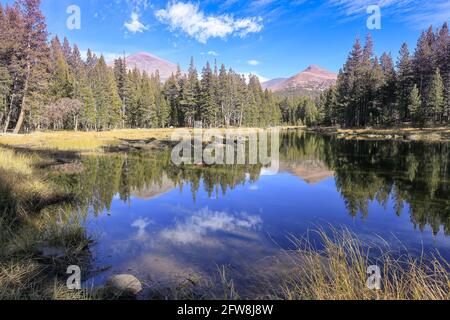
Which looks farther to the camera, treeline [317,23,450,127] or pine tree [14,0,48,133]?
treeline [317,23,450,127]

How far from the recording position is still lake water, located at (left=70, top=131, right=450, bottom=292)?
30.3ft

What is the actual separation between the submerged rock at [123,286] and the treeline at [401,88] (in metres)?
67.2

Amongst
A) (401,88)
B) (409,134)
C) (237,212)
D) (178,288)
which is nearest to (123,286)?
(178,288)

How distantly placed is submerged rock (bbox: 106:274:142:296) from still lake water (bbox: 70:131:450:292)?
2.26ft

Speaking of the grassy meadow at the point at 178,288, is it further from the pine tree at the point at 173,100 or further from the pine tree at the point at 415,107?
the pine tree at the point at 173,100

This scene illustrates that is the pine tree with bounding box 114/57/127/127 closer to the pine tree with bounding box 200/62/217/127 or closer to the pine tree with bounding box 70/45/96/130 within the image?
the pine tree with bounding box 70/45/96/130

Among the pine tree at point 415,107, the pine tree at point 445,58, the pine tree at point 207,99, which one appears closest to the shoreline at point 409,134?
the pine tree at point 415,107

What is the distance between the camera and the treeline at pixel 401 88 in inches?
2438

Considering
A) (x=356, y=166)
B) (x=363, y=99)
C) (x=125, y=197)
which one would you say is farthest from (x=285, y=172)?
(x=363, y=99)

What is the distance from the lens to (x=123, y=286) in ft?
22.0

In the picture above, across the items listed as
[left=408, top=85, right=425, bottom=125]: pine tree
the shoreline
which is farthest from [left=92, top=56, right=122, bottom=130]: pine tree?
[left=408, top=85, right=425, bottom=125]: pine tree

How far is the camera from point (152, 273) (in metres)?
8.04

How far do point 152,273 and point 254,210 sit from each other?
24.3 ft
